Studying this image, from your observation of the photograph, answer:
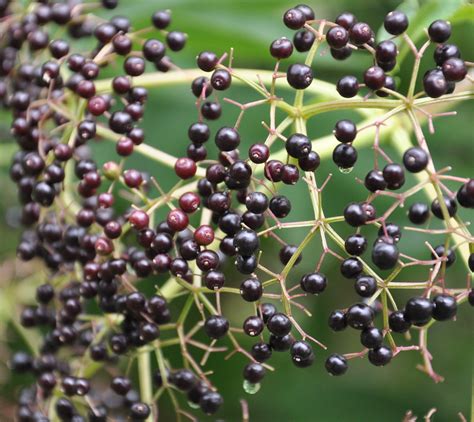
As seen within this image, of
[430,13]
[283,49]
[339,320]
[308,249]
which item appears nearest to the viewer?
[339,320]

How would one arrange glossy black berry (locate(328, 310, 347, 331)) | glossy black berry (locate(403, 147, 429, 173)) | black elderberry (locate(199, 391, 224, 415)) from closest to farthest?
1. glossy black berry (locate(403, 147, 429, 173))
2. glossy black berry (locate(328, 310, 347, 331))
3. black elderberry (locate(199, 391, 224, 415))

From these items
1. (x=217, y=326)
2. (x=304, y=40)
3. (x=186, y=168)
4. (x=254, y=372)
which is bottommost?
(x=254, y=372)

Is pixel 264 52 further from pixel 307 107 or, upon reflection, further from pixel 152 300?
pixel 152 300

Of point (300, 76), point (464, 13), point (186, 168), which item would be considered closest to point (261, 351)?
point (186, 168)

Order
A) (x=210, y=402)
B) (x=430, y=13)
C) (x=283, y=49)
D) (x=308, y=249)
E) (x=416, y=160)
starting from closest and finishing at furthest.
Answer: (x=416, y=160) < (x=283, y=49) < (x=210, y=402) < (x=430, y=13) < (x=308, y=249)

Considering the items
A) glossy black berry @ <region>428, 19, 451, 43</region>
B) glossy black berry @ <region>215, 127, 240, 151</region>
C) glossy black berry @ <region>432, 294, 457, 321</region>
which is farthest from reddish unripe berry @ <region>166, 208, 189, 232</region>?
glossy black berry @ <region>428, 19, 451, 43</region>

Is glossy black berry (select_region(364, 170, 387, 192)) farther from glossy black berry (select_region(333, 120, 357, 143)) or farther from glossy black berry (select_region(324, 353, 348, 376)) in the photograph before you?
glossy black berry (select_region(324, 353, 348, 376))

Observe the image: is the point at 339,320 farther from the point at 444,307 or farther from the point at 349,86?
the point at 349,86

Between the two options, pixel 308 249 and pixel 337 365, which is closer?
pixel 337 365
